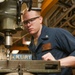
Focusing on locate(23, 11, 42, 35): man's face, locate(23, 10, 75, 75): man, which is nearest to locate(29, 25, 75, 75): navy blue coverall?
locate(23, 10, 75, 75): man

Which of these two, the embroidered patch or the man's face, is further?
the man's face

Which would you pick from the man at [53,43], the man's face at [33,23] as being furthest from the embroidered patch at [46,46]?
the man's face at [33,23]

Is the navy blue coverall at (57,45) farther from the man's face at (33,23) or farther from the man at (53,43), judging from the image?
the man's face at (33,23)

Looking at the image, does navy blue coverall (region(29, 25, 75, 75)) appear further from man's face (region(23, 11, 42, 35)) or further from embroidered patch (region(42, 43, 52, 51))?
man's face (region(23, 11, 42, 35))

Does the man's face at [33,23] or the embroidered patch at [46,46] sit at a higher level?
the man's face at [33,23]

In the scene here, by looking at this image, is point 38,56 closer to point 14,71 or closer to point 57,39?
point 57,39

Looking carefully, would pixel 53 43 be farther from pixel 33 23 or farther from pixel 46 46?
pixel 33 23

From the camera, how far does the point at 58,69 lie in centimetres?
90

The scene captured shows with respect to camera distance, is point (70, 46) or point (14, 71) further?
point (70, 46)

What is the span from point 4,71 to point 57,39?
773 millimetres

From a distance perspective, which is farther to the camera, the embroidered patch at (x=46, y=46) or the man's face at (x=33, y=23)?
the man's face at (x=33, y=23)

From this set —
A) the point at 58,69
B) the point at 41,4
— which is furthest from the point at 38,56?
the point at 41,4

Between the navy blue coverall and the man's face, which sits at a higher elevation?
the man's face

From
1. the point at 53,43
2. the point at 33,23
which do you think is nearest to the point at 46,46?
the point at 53,43
